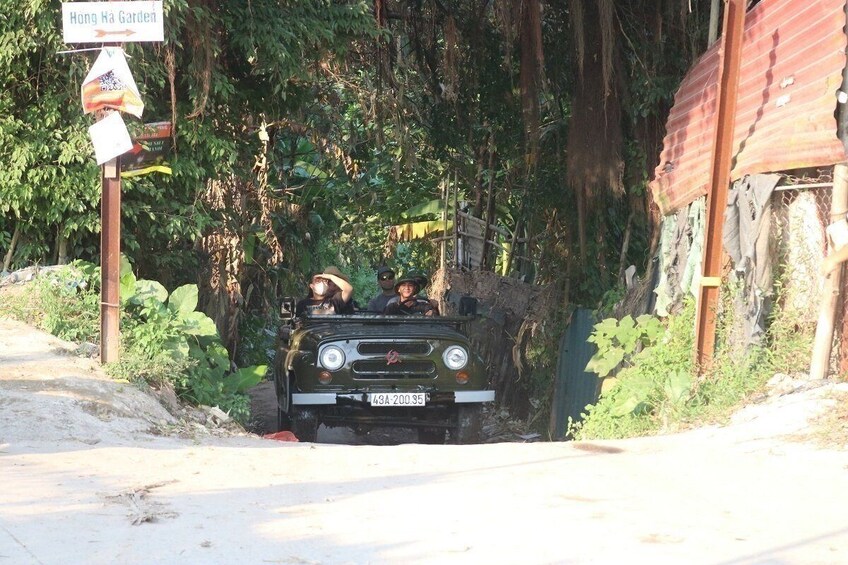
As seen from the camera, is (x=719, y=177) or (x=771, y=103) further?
(x=771, y=103)

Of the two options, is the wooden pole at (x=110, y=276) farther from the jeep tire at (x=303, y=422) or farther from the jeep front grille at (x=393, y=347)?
the jeep front grille at (x=393, y=347)

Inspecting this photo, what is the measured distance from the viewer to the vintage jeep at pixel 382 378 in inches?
381

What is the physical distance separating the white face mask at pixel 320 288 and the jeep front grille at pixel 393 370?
2157 millimetres

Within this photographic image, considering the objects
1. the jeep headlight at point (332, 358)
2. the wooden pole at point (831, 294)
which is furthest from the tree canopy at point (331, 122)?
the wooden pole at point (831, 294)

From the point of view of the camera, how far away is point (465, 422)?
33.5 feet

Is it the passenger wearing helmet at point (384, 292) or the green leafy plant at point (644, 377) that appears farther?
the passenger wearing helmet at point (384, 292)

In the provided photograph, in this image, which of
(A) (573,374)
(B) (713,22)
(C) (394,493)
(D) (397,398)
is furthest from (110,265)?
(A) (573,374)

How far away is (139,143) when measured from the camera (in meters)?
10.1

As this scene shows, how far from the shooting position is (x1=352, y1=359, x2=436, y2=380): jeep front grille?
32.1 ft

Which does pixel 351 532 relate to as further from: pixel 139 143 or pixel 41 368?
pixel 139 143

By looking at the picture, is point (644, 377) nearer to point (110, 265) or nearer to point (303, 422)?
point (303, 422)

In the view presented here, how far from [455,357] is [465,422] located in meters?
0.67

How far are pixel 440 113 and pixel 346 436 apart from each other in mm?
5926

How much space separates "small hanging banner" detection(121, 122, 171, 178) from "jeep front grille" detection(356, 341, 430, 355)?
241 centimetres
